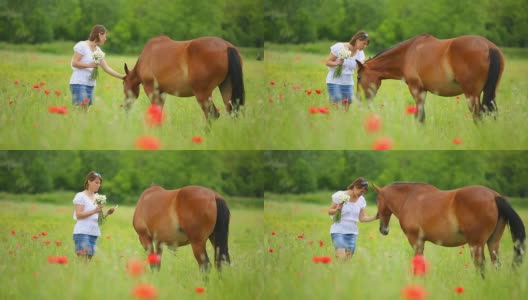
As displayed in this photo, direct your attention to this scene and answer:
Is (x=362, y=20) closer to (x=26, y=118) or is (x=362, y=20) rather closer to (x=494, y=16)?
(x=494, y=16)

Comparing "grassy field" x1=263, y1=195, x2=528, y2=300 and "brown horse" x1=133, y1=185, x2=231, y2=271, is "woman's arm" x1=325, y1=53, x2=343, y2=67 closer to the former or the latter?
"grassy field" x1=263, y1=195, x2=528, y2=300

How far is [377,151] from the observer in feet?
31.5

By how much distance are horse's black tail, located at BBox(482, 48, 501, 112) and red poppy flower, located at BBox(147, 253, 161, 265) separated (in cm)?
303

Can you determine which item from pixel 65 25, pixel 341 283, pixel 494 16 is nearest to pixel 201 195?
pixel 341 283

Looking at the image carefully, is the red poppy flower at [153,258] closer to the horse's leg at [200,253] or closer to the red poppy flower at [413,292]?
the horse's leg at [200,253]

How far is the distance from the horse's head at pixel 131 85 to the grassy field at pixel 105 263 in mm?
1008

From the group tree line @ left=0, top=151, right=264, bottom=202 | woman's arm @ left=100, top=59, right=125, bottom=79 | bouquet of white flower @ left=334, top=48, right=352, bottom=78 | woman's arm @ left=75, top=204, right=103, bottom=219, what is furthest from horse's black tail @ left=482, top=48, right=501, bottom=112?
woman's arm @ left=75, top=204, right=103, bottom=219

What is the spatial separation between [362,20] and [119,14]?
2.18 metres

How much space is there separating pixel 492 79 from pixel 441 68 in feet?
1.48

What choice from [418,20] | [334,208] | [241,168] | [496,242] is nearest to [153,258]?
[241,168]

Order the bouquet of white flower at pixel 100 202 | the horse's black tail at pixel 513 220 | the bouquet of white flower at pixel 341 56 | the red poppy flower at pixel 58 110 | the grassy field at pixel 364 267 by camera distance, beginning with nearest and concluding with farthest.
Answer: the horse's black tail at pixel 513 220
the grassy field at pixel 364 267
the bouquet of white flower at pixel 100 202
the red poppy flower at pixel 58 110
the bouquet of white flower at pixel 341 56

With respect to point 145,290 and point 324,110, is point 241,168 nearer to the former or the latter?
point 324,110

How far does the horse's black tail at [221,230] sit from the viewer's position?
928cm

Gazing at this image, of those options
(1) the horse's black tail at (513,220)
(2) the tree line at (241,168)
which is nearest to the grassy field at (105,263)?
(2) the tree line at (241,168)
